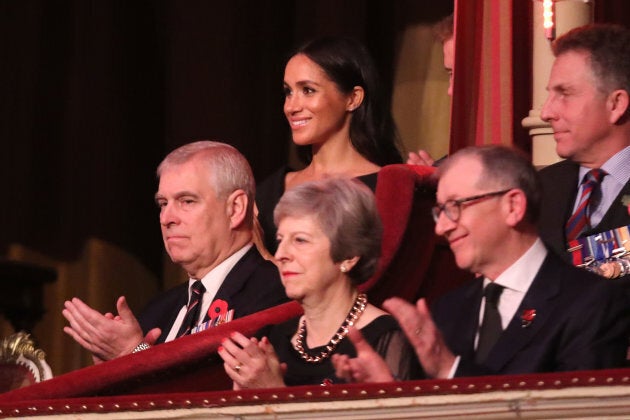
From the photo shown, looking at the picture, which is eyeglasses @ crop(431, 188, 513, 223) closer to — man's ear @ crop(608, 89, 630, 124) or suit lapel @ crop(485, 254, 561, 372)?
suit lapel @ crop(485, 254, 561, 372)

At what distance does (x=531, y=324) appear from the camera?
2.36 m

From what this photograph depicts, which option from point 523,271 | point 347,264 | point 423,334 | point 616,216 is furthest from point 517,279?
point 616,216

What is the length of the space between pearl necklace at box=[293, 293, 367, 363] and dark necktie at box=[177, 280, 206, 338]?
20.0 inches

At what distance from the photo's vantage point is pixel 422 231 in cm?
297

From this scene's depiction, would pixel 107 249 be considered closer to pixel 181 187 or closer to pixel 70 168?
pixel 70 168

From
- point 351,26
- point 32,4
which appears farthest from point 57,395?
point 32,4

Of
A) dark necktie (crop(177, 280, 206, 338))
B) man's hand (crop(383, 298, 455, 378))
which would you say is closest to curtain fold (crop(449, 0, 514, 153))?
dark necktie (crop(177, 280, 206, 338))

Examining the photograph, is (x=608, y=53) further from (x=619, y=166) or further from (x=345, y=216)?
(x=345, y=216)

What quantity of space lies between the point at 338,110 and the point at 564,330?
1423mm

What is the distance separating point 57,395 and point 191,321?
533mm

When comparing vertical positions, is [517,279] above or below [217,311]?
above

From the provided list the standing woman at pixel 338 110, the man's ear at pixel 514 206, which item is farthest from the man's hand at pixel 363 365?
the standing woman at pixel 338 110

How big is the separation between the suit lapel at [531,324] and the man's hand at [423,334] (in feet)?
0.33

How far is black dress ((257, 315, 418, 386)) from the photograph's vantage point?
249 centimetres
